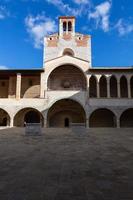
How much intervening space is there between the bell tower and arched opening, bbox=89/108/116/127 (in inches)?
488

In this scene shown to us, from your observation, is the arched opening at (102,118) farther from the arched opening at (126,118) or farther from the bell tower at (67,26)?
the bell tower at (67,26)

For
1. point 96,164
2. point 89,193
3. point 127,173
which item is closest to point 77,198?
point 89,193

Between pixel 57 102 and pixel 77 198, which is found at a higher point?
pixel 57 102

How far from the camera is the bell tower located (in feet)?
96.6

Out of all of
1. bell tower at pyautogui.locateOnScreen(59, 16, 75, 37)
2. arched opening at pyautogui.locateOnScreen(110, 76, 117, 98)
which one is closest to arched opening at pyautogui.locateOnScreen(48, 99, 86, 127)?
arched opening at pyautogui.locateOnScreen(110, 76, 117, 98)

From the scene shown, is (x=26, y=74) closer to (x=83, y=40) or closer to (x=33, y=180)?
(x=83, y=40)

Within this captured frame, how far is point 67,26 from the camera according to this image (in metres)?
29.8

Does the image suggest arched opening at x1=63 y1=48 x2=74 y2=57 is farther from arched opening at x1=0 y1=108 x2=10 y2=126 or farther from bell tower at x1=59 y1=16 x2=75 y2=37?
arched opening at x1=0 y1=108 x2=10 y2=126

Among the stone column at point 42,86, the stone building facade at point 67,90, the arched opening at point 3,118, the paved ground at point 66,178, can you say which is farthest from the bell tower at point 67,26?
the paved ground at point 66,178

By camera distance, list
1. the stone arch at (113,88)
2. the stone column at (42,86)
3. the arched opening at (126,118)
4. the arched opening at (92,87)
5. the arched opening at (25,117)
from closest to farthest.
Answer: the stone column at (42,86)
the arched opening at (25,117)
the arched opening at (126,118)
the arched opening at (92,87)
the stone arch at (113,88)

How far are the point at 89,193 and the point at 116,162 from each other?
2522 millimetres

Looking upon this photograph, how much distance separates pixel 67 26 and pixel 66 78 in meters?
8.11

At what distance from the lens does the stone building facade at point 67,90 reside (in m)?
24.8

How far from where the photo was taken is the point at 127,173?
4.60m
